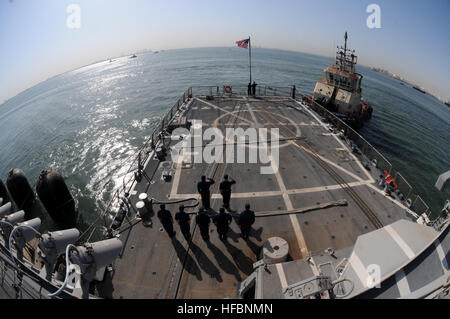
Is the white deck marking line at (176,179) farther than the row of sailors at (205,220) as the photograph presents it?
Yes

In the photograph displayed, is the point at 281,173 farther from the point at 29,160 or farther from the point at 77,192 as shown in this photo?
the point at 29,160

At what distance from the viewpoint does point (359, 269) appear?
4691mm

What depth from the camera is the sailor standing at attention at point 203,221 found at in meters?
7.97

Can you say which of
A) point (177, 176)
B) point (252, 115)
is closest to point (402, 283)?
point (177, 176)

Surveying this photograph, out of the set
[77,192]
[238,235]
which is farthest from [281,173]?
[77,192]

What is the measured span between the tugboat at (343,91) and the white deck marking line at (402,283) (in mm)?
31969

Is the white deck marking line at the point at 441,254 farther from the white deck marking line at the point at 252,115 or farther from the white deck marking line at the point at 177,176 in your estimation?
the white deck marking line at the point at 252,115

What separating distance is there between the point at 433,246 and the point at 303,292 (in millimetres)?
2757

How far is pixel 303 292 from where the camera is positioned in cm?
451

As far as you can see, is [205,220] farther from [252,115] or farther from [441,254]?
[252,115]

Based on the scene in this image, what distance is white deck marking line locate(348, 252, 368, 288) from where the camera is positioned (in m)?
4.41

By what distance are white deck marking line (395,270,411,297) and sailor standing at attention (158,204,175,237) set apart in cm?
687

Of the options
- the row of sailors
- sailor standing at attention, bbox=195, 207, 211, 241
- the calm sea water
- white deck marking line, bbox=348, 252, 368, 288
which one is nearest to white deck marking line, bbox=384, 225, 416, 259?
white deck marking line, bbox=348, 252, 368, 288

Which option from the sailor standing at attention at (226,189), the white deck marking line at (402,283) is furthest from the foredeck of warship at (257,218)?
the white deck marking line at (402,283)
